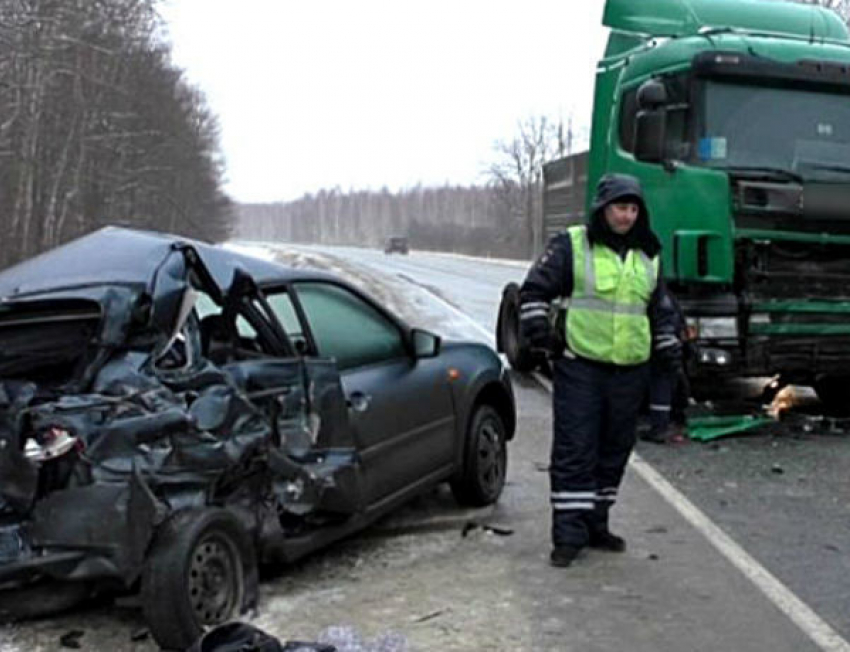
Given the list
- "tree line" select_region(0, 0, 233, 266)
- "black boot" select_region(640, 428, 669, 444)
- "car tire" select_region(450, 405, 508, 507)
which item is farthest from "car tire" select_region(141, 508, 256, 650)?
"tree line" select_region(0, 0, 233, 266)

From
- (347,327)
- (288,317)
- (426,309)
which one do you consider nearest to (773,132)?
(347,327)

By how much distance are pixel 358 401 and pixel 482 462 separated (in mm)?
1457

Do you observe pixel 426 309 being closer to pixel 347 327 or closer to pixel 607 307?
pixel 347 327

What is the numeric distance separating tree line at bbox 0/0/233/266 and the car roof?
2162 cm

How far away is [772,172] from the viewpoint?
9.20 m

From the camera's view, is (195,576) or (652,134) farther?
(652,134)

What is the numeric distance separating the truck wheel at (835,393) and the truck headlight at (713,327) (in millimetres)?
1933

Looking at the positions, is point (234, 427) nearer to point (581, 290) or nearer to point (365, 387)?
point (365, 387)

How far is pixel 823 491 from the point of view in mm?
7430

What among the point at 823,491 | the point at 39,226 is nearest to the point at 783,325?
the point at 823,491

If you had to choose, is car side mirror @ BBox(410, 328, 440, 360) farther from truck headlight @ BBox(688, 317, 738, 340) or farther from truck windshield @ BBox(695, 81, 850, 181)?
truck windshield @ BBox(695, 81, 850, 181)

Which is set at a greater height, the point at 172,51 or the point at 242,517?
the point at 172,51

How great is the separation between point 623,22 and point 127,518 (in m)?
8.28

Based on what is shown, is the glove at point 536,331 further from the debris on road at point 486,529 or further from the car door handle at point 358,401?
the debris on road at point 486,529
